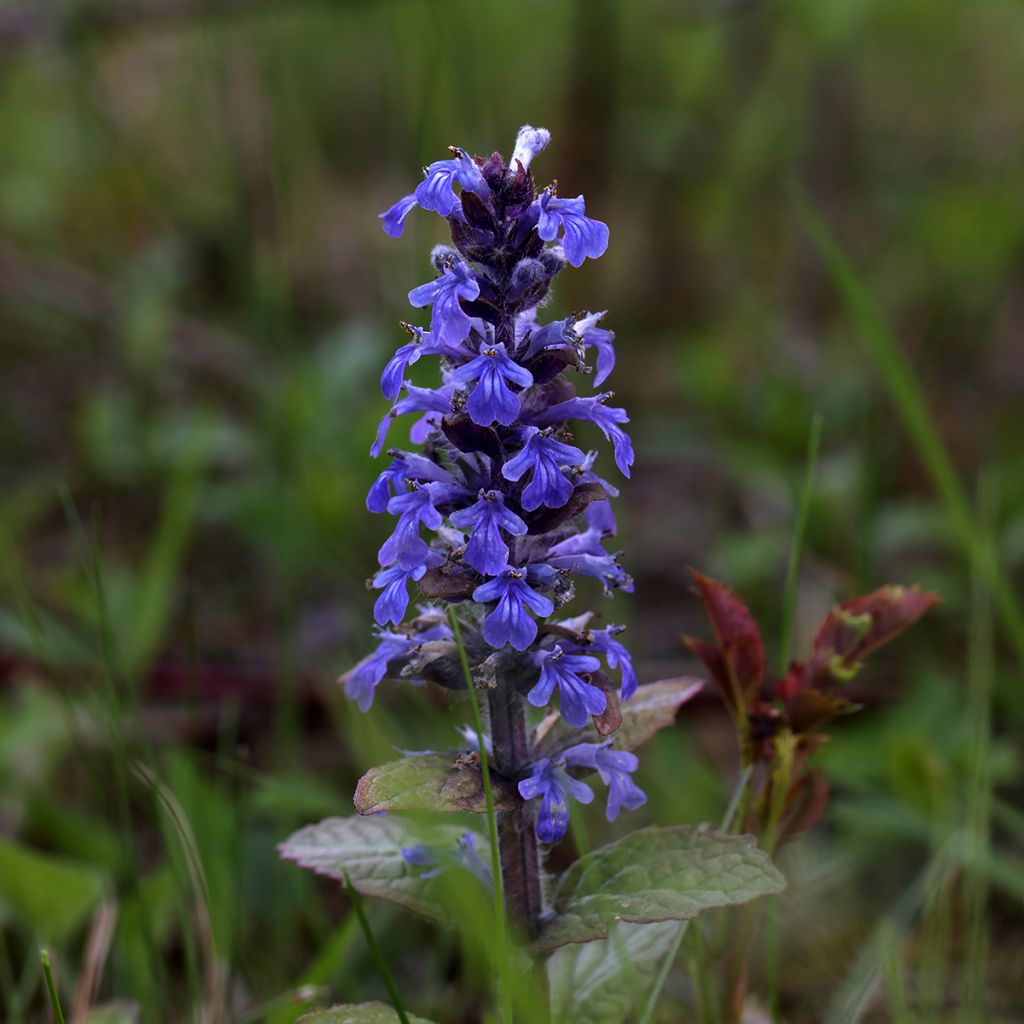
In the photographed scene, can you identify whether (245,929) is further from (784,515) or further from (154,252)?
(154,252)

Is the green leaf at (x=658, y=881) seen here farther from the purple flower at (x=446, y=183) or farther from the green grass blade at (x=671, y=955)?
the purple flower at (x=446, y=183)

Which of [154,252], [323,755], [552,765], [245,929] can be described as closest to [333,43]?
[154,252]

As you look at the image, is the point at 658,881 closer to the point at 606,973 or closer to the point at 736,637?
the point at 606,973

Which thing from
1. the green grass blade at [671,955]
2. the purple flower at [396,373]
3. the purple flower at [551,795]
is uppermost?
the purple flower at [396,373]

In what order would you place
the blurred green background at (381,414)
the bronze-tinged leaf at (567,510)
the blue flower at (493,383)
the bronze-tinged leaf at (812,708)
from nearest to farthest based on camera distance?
the blue flower at (493,383) < the bronze-tinged leaf at (567,510) < the bronze-tinged leaf at (812,708) < the blurred green background at (381,414)

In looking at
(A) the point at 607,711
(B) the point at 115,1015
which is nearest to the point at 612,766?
(A) the point at 607,711

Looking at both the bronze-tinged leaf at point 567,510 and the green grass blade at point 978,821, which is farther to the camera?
the green grass blade at point 978,821

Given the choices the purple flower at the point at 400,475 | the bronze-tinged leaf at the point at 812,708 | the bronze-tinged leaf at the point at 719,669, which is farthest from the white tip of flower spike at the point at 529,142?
the bronze-tinged leaf at the point at 812,708
